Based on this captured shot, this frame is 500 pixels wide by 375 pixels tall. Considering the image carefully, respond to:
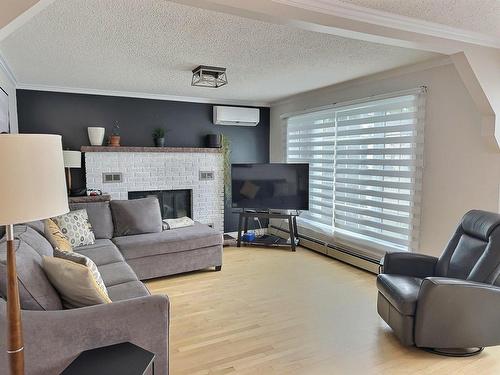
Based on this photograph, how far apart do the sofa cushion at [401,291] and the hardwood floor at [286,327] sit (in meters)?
0.32

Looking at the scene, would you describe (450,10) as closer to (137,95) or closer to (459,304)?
(459,304)

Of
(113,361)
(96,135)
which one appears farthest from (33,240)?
(96,135)

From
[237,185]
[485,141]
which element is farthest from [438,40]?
[237,185]

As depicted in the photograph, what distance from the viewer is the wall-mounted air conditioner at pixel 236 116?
573 centimetres

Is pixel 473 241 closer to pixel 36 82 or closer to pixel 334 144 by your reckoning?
pixel 334 144

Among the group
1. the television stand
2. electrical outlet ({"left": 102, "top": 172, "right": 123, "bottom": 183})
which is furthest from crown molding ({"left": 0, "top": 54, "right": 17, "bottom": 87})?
the television stand

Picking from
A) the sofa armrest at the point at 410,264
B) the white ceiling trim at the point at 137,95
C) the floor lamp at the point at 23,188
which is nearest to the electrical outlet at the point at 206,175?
the white ceiling trim at the point at 137,95

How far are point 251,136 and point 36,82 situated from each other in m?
3.26

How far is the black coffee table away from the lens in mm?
1621

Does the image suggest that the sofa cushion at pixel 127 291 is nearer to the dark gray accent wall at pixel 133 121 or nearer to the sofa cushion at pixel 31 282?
the sofa cushion at pixel 31 282

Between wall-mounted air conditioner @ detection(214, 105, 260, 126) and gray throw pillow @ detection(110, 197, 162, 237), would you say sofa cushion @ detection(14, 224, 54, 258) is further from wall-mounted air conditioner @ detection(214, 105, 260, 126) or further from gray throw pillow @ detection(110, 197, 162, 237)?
wall-mounted air conditioner @ detection(214, 105, 260, 126)

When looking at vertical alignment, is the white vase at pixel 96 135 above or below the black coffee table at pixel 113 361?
above

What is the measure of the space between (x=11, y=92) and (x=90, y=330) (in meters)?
3.62

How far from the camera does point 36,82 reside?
4.51 metres
